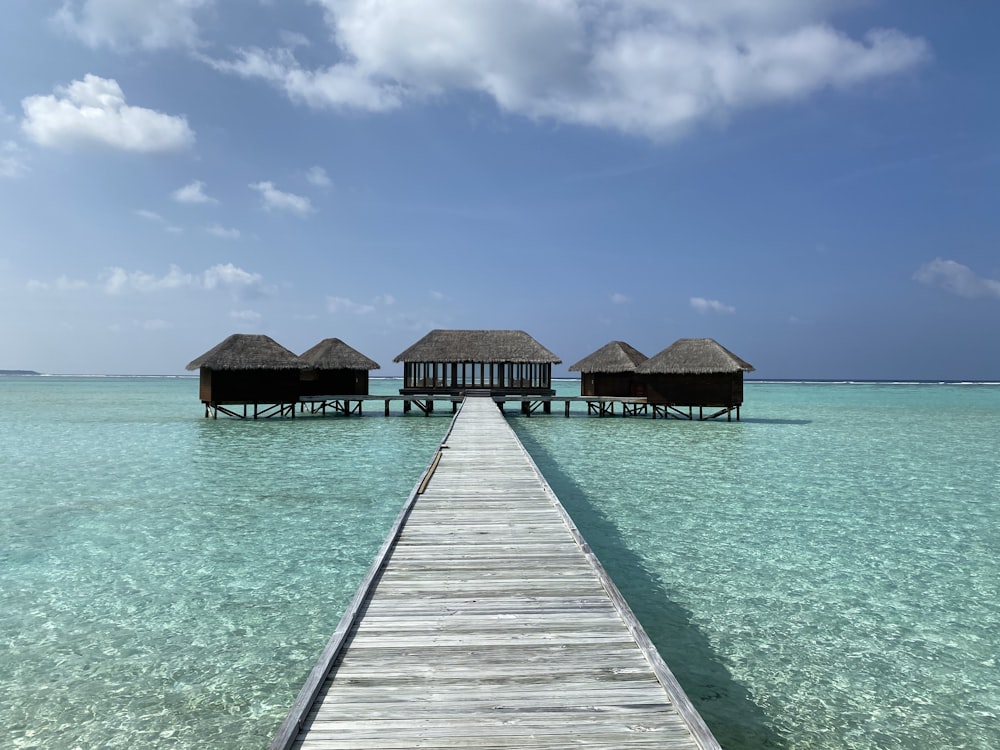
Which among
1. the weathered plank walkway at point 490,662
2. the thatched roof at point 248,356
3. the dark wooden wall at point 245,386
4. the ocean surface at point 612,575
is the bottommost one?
the ocean surface at point 612,575

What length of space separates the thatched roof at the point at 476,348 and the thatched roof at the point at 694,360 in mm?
4464

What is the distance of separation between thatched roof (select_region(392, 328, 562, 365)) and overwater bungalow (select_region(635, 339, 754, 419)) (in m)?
4.66

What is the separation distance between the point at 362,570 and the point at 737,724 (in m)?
4.50

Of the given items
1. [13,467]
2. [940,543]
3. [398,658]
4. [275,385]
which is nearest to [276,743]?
[398,658]

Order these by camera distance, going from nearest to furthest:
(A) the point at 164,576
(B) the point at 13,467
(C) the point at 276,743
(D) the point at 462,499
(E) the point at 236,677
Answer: (C) the point at 276,743 → (E) the point at 236,677 → (A) the point at 164,576 → (D) the point at 462,499 → (B) the point at 13,467

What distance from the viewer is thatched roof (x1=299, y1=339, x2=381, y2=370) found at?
2895 centimetres

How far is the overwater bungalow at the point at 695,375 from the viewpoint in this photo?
26094mm

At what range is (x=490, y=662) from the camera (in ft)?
11.0

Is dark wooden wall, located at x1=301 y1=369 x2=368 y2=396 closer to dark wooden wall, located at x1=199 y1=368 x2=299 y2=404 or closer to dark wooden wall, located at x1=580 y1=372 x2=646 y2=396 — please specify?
dark wooden wall, located at x1=199 y1=368 x2=299 y2=404

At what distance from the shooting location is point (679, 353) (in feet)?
88.3

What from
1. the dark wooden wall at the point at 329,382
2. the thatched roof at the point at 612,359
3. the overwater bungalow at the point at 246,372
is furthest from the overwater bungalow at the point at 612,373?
the overwater bungalow at the point at 246,372

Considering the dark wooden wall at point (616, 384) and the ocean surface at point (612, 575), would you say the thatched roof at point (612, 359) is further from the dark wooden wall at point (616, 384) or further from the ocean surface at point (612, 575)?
the ocean surface at point (612, 575)

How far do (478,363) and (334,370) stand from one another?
7.45 m

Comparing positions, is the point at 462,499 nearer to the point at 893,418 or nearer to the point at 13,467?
the point at 13,467
